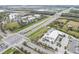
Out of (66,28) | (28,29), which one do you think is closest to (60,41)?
(66,28)

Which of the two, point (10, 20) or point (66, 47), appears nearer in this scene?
point (66, 47)

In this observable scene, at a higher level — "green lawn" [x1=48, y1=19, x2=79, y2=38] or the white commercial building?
"green lawn" [x1=48, y1=19, x2=79, y2=38]

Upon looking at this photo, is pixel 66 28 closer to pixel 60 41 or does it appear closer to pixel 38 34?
pixel 60 41

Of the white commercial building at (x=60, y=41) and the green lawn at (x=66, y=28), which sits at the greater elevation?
the green lawn at (x=66, y=28)

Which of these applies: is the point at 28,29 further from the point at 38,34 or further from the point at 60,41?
the point at 60,41

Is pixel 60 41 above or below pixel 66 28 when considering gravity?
below

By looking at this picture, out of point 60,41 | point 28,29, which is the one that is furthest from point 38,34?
point 60,41
